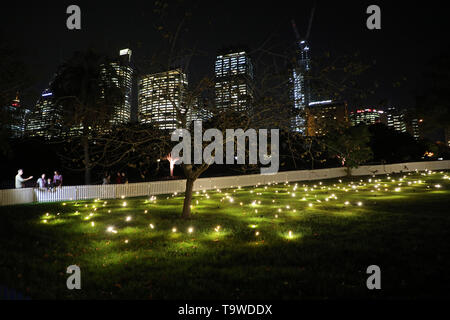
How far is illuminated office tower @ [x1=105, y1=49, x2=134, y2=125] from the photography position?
8.14 meters

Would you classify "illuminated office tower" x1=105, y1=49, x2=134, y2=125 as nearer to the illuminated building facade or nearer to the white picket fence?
the illuminated building facade

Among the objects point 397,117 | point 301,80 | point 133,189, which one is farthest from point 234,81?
point 397,117

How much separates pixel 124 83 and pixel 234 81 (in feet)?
11.9

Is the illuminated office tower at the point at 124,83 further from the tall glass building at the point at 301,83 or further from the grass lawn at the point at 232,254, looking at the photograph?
the tall glass building at the point at 301,83

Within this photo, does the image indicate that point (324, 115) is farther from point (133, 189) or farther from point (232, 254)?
point (133, 189)

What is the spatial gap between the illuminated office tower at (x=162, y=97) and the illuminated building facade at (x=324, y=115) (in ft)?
12.8

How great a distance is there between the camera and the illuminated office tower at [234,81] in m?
7.84

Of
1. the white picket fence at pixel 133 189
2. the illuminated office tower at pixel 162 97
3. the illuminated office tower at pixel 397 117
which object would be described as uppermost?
the illuminated office tower at pixel 397 117

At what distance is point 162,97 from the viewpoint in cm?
854

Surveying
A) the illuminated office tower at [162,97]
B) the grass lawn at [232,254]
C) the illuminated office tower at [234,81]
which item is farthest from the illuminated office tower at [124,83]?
the grass lawn at [232,254]

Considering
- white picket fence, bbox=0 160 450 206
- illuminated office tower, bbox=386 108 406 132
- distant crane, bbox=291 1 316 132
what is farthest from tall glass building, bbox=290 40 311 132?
white picket fence, bbox=0 160 450 206

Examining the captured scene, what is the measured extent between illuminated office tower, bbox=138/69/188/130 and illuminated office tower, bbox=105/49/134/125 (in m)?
0.40
